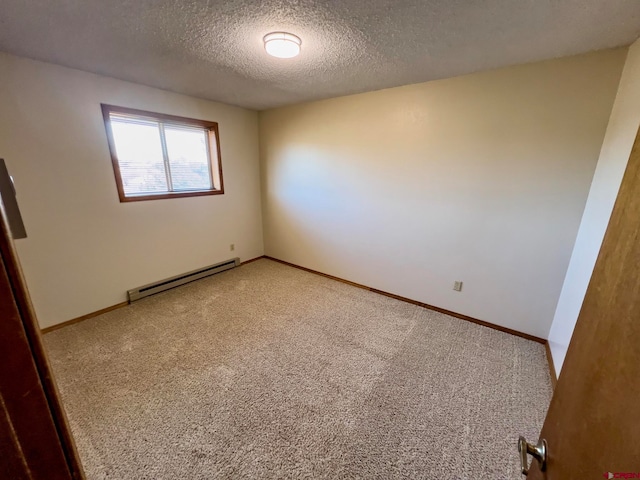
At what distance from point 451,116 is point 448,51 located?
0.66 metres

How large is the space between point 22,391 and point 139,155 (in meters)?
3.10

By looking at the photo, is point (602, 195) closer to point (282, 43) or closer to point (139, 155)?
point (282, 43)

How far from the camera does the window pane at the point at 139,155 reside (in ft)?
8.62

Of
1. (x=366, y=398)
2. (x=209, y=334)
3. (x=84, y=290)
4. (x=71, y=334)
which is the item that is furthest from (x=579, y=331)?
(x=84, y=290)

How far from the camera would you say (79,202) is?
239cm

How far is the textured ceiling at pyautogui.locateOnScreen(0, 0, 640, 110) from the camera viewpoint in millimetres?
1351

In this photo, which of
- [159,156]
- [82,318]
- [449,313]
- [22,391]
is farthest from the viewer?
[159,156]

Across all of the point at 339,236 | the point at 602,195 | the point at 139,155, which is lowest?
the point at 339,236

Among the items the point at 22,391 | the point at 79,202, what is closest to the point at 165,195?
the point at 79,202

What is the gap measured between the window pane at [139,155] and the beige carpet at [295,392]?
137cm

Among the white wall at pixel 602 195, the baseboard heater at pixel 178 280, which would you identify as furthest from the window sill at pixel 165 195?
the white wall at pixel 602 195

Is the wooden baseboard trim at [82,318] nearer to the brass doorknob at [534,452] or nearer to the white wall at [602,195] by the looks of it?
the brass doorknob at [534,452]

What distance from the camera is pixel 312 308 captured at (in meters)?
2.81

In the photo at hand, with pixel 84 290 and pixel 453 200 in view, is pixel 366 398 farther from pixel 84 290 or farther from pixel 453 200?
pixel 84 290
